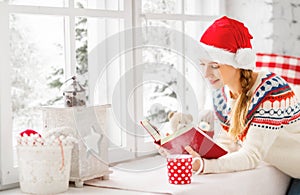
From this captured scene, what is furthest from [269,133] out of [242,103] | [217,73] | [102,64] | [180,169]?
[102,64]

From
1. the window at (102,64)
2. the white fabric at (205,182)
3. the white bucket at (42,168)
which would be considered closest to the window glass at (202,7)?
the window at (102,64)

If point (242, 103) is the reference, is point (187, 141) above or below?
below

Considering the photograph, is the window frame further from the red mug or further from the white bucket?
the white bucket

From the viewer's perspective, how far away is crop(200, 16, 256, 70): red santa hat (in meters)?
2.26

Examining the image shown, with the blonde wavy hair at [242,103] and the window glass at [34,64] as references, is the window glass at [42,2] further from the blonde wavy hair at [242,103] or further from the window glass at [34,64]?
the blonde wavy hair at [242,103]

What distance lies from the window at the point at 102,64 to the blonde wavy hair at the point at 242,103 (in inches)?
8.8

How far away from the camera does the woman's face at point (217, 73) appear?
2.31 metres

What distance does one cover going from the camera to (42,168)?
6.18 feet

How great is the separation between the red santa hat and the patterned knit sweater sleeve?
15 cm

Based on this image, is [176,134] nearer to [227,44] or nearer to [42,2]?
[227,44]

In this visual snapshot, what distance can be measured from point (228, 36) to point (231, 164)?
19.8 inches

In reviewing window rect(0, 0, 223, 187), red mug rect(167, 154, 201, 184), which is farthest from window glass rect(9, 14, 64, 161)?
red mug rect(167, 154, 201, 184)

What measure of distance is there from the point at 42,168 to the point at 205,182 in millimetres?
579

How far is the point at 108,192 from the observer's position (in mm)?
1938
